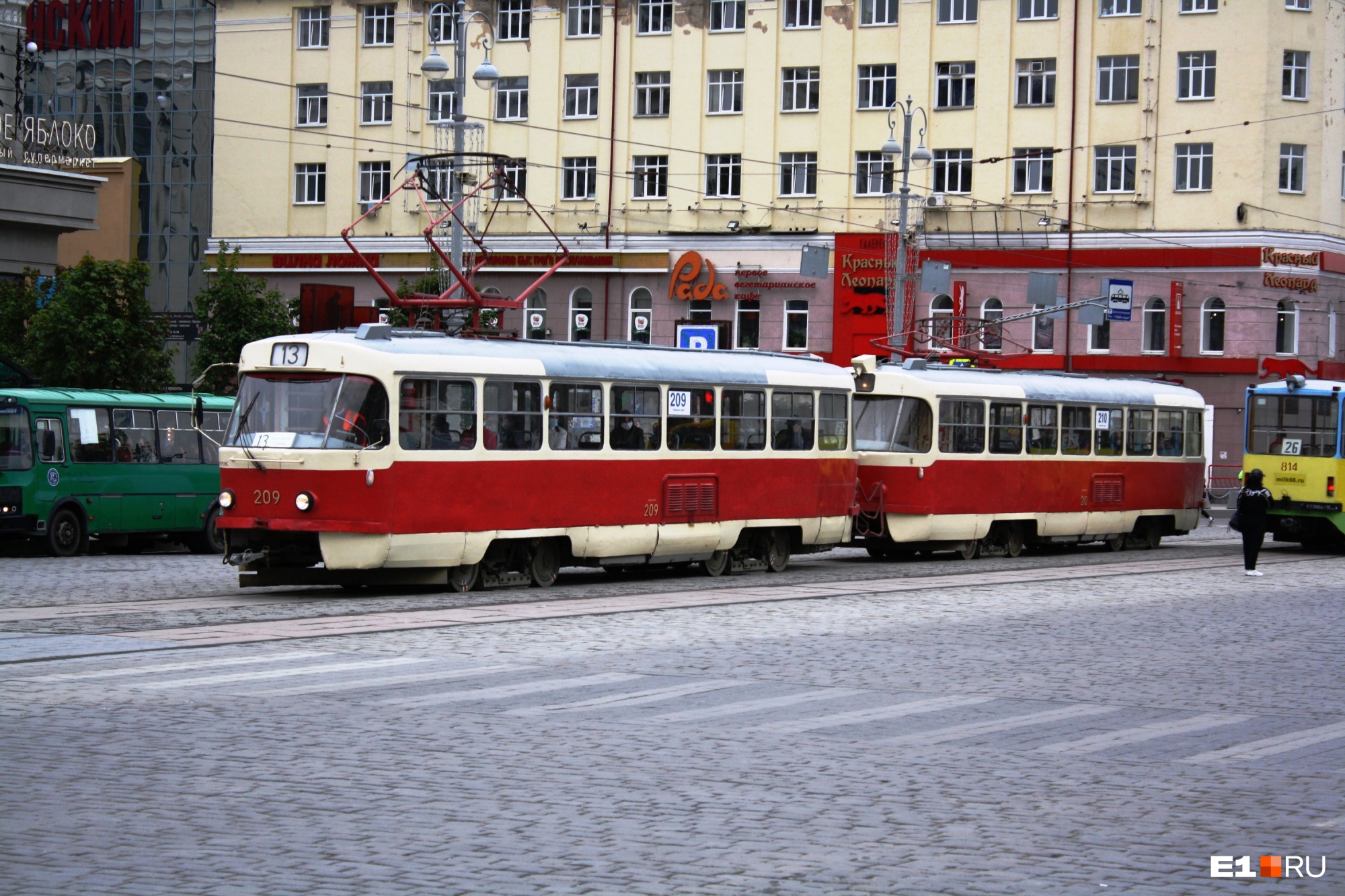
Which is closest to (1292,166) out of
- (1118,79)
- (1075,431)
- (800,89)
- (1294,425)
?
(1118,79)

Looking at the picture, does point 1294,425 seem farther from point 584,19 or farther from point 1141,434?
point 584,19

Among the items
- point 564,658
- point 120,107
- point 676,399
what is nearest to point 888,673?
point 564,658

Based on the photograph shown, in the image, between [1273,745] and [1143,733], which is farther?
[1143,733]

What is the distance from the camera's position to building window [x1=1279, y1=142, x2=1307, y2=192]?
4897 cm

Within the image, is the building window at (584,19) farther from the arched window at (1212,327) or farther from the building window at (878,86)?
the arched window at (1212,327)

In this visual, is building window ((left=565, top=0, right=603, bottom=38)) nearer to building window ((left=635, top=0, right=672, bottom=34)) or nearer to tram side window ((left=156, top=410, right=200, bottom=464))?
building window ((left=635, top=0, right=672, bottom=34))

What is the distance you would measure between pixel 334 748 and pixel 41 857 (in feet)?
8.44

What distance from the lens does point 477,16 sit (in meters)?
55.4

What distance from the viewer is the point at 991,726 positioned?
35.2 ft

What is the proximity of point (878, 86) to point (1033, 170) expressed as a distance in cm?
506

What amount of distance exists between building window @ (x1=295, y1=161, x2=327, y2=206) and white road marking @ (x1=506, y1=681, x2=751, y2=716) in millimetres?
47438

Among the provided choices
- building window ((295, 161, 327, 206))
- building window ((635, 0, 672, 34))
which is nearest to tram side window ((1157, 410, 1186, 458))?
building window ((635, 0, 672, 34))

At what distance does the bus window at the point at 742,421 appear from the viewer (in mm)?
23000

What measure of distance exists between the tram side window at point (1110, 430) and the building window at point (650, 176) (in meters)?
24.8
